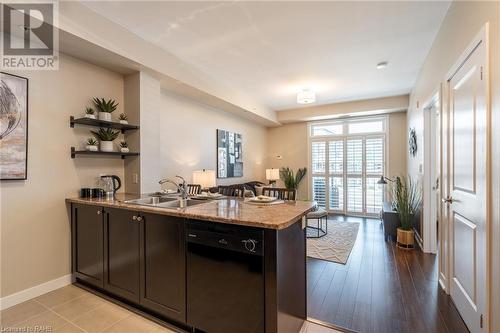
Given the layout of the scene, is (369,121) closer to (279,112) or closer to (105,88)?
(279,112)

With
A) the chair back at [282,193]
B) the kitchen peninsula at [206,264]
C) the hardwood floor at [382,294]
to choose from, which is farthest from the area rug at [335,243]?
the kitchen peninsula at [206,264]

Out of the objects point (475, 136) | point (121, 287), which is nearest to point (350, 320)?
point (475, 136)

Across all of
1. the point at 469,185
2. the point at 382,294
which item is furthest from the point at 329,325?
the point at 469,185

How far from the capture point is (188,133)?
4.20m

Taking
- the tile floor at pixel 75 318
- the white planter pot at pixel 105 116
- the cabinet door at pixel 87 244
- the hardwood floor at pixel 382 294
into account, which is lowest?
the tile floor at pixel 75 318

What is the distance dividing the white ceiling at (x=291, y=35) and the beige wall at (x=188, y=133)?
2.41 feet

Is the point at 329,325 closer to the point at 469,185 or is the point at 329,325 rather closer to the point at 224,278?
the point at 224,278

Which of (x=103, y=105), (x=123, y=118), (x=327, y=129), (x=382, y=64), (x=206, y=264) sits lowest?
(x=206, y=264)

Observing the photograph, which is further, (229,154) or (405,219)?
(229,154)

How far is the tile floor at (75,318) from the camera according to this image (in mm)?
1853

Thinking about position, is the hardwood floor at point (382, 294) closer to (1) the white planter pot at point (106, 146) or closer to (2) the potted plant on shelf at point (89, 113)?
(1) the white planter pot at point (106, 146)

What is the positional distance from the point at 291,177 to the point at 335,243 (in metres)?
2.92

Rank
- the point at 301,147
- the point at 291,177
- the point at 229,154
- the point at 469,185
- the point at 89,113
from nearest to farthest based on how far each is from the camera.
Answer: the point at 469,185, the point at 89,113, the point at 229,154, the point at 291,177, the point at 301,147

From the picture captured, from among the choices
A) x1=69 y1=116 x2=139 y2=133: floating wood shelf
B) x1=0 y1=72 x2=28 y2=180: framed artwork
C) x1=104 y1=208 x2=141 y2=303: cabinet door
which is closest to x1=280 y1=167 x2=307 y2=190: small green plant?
x1=69 y1=116 x2=139 y2=133: floating wood shelf
